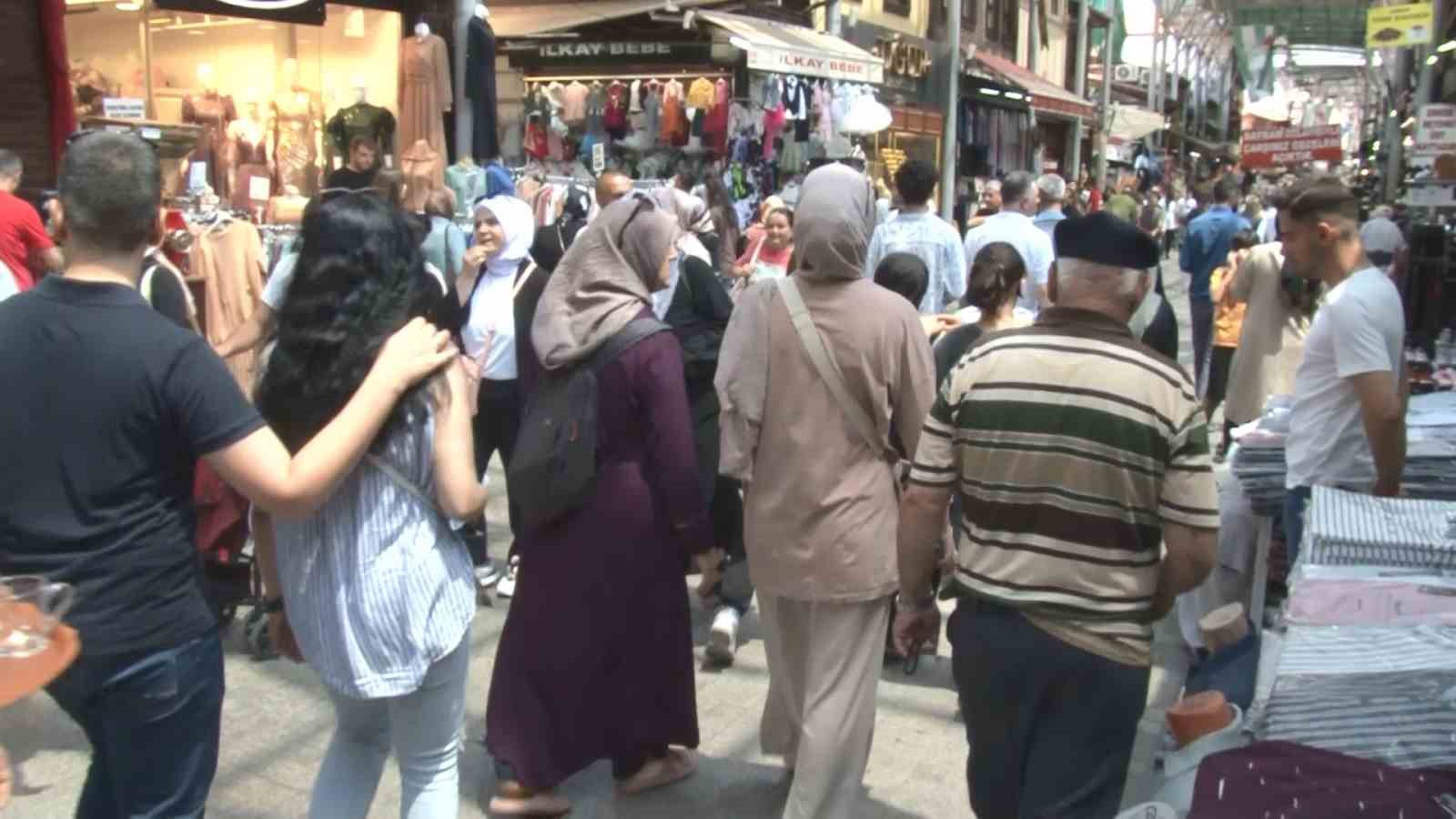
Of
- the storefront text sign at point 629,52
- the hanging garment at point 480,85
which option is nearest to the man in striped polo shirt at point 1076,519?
the hanging garment at point 480,85

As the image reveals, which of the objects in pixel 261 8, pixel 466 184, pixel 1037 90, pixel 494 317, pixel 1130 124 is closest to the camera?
pixel 494 317

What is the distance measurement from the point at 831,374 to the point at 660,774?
1.46 meters

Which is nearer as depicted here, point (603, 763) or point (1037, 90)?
point (603, 763)

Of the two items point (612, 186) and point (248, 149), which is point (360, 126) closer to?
point (248, 149)

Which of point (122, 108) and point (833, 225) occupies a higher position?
point (122, 108)

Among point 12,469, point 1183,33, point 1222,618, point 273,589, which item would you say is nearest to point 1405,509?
point 1222,618

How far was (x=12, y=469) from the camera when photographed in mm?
2322

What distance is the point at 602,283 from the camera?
379 centimetres

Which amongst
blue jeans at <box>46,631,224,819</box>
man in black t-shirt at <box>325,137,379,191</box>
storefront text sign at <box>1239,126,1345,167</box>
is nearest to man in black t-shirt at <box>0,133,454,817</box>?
blue jeans at <box>46,631,224,819</box>

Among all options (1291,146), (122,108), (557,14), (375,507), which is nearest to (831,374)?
(375,507)

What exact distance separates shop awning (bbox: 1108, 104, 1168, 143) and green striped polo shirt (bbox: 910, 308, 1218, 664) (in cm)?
2971

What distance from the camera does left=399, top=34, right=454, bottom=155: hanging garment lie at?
1113 centimetres

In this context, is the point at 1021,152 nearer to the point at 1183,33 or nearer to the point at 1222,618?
the point at 1183,33

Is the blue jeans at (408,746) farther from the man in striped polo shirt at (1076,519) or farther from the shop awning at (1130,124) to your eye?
the shop awning at (1130,124)
